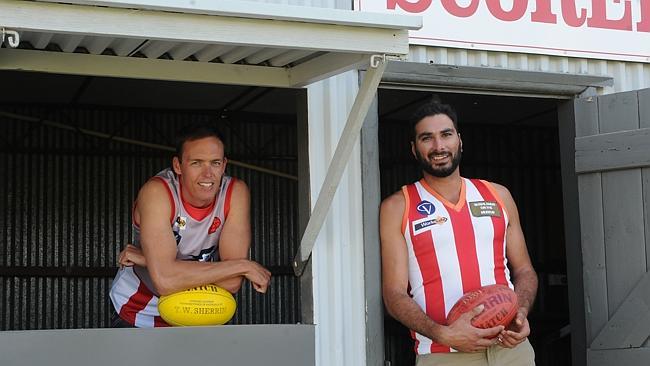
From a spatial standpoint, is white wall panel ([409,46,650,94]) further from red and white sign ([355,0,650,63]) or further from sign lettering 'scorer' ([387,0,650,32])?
sign lettering 'scorer' ([387,0,650,32])

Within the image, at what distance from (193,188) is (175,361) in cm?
89

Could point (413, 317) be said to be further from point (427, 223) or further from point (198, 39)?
point (198, 39)

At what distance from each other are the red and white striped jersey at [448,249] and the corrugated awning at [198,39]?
943 mm

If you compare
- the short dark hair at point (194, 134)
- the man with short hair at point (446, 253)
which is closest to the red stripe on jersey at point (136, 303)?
the short dark hair at point (194, 134)

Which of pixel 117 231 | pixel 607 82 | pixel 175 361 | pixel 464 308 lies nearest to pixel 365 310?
pixel 464 308

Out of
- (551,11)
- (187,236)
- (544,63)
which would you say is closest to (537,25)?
(551,11)

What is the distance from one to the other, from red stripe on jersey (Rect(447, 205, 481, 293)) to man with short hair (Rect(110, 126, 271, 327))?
3.34 feet

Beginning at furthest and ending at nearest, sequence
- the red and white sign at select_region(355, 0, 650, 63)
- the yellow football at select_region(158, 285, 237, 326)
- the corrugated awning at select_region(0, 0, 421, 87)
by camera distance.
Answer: the red and white sign at select_region(355, 0, 650, 63), the yellow football at select_region(158, 285, 237, 326), the corrugated awning at select_region(0, 0, 421, 87)

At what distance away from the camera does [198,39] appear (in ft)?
13.7

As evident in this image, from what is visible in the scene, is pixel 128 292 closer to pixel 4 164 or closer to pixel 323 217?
pixel 323 217

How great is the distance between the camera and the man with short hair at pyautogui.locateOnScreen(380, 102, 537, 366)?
16.8ft

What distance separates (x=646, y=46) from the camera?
635 centimetres

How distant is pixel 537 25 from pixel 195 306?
2.77 meters

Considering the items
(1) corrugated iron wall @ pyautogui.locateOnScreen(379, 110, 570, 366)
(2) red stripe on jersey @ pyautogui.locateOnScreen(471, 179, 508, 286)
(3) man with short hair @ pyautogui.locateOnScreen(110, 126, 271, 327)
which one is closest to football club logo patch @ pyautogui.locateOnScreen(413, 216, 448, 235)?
(2) red stripe on jersey @ pyautogui.locateOnScreen(471, 179, 508, 286)
